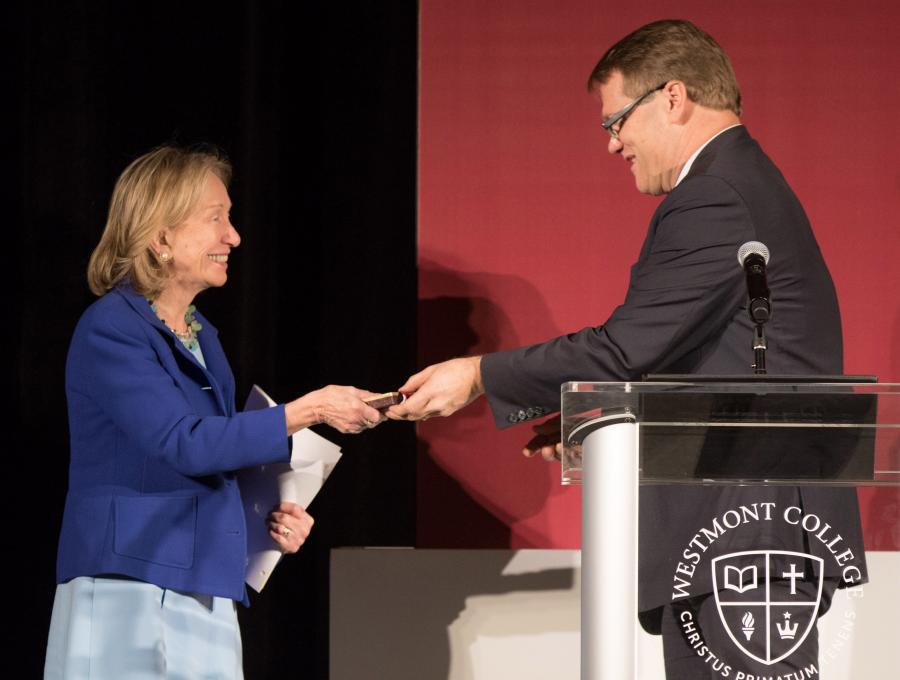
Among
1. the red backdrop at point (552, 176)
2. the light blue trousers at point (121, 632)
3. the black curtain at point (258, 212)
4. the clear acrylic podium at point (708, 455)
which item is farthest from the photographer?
the black curtain at point (258, 212)

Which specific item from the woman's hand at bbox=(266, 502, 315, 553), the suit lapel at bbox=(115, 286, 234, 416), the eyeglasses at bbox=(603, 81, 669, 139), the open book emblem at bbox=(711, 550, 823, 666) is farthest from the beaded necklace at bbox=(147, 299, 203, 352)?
the open book emblem at bbox=(711, 550, 823, 666)

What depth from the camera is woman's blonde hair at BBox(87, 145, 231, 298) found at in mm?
2566

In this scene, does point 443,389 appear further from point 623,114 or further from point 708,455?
point 708,455

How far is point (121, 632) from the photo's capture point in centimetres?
230

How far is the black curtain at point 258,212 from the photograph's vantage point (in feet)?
11.0

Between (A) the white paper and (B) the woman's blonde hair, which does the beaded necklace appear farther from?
(A) the white paper

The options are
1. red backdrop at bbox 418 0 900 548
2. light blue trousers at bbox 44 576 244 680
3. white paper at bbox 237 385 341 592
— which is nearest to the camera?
light blue trousers at bbox 44 576 244 680

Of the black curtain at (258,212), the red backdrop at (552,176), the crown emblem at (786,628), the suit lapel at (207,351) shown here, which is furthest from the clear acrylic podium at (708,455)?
the black curtain at (258,212)

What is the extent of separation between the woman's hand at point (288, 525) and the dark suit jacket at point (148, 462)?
0.22 meters

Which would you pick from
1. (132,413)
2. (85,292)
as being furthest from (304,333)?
(132,413)

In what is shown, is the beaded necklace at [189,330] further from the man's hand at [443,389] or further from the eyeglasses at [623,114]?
the eyeglasses at [623,114]

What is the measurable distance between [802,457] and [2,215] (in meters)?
2.56

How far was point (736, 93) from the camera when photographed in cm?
249

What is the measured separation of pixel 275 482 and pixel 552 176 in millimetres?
1074
